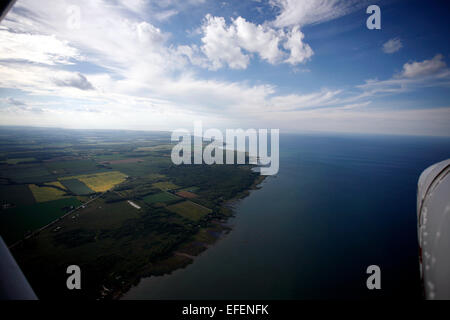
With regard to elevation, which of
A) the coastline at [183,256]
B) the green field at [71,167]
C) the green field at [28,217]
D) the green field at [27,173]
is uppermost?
the green field at [71,167]

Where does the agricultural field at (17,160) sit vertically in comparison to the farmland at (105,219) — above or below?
above

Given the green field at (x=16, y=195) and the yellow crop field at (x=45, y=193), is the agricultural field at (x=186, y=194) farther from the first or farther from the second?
the green field at (x=16, y=195)

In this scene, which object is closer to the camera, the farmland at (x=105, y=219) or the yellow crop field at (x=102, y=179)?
the farmland at (x=105, y=219)

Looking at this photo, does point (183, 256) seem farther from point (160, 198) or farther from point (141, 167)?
point (141, 167)

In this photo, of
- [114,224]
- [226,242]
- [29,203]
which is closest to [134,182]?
[29,203]

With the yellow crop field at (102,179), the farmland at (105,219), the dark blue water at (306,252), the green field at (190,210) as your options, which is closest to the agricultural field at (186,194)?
the farmland at (105,219)

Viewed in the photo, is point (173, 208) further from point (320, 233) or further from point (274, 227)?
point (320, 233)
